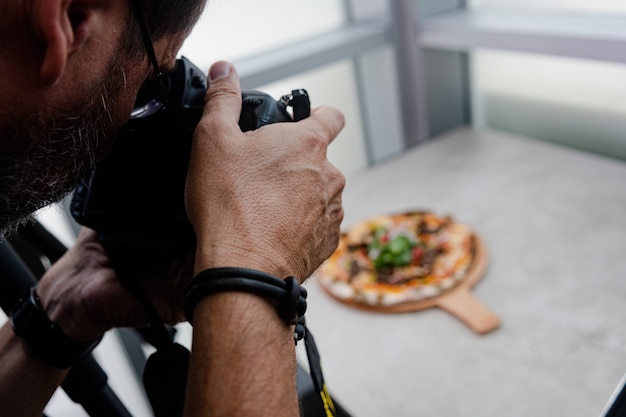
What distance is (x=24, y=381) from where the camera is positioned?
2.06 feet

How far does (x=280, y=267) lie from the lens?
45cm

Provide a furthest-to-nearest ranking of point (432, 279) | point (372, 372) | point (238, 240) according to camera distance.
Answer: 1. point (432, 279)
2. point (372, 372)
3. point (238, 240)

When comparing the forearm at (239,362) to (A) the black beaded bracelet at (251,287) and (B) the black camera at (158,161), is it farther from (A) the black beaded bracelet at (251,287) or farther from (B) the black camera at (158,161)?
(B) the black camera at (158,161)

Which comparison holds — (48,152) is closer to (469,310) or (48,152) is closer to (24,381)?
(24,381)

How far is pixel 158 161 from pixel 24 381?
0.31 metres

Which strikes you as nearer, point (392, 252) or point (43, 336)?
point (43, 336)

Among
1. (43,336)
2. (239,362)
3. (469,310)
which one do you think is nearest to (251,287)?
(239,362)

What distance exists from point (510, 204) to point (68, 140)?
0.99 metres

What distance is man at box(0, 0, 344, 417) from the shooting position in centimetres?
41

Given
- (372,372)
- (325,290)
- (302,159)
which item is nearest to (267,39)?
(325,290)

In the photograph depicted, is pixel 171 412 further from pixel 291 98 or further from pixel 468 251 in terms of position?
pixel 468 251

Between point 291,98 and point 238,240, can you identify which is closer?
point 238,240

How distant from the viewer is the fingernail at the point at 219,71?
55cm

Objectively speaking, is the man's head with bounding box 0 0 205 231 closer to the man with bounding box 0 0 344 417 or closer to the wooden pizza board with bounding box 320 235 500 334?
the man with bounding box 0 0 344 417
